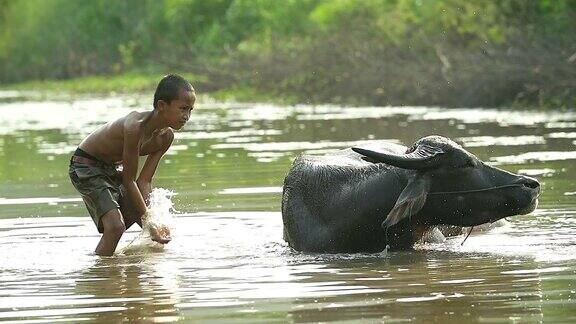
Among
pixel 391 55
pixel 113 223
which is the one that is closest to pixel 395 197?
pixel 113 223

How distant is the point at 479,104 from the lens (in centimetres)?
2678

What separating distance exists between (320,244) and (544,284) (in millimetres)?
1887

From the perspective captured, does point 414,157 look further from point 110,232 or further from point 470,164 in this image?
point 110,232

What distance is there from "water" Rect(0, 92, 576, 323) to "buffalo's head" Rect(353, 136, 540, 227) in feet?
0.85

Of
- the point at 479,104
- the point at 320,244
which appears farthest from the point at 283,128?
the point at 320,244

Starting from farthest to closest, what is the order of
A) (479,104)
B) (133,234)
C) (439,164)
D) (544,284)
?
(479,104) < (133,234) < (439,164) < (544,284)

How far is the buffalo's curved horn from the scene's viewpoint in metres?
8.02

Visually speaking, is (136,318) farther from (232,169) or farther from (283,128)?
(283,128)

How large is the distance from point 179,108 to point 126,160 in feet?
1.66

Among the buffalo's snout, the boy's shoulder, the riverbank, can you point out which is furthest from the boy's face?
the riverbank

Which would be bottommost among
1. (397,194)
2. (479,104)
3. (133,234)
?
(479,104)

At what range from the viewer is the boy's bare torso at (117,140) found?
8.79 meters

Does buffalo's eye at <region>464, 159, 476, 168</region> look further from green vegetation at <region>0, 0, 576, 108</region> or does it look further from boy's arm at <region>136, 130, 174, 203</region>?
green vegetation at <region>0, 0, 576, 108</region>

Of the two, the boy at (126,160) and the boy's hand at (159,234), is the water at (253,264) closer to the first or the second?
the boy's hand at (159,234)
